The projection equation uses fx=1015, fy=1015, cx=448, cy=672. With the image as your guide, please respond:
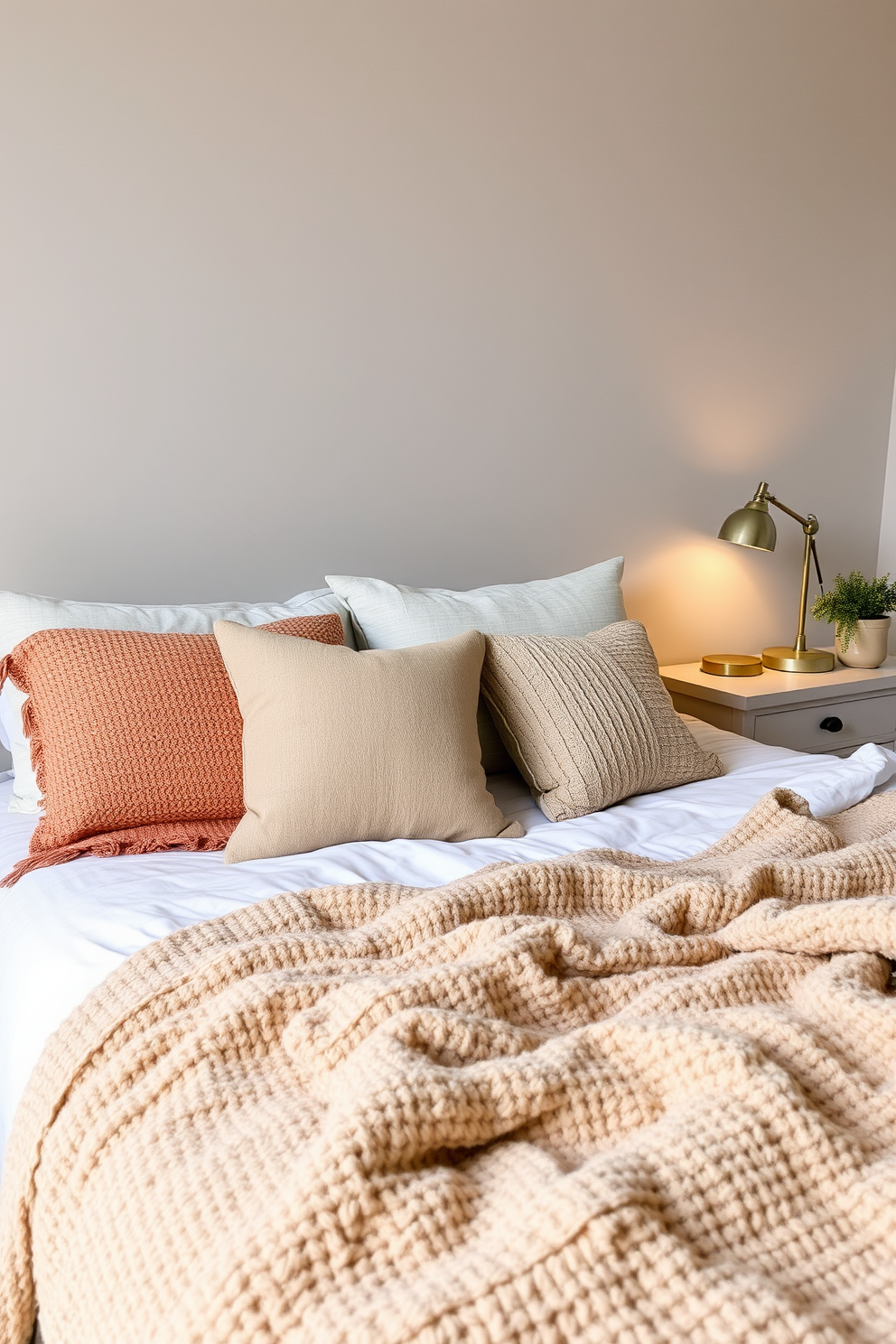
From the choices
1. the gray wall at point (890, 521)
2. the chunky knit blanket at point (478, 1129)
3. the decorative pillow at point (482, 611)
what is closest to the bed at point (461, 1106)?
the chunky knit blanket at point (478, 1129)

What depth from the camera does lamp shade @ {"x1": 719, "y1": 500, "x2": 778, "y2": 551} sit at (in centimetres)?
262

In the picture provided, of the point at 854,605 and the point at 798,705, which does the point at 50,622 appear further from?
the point at 854,605

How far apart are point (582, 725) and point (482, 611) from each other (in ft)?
1.25

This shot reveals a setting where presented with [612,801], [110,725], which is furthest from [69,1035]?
[612,801]

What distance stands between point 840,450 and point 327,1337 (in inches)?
115

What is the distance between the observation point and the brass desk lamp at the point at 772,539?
263 centimetres

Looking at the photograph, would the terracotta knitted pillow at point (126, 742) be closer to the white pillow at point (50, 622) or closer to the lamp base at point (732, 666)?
the white pillow at point (50, 622)

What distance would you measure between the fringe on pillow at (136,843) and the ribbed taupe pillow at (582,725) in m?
0.53

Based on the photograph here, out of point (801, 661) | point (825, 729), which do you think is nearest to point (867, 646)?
point (801, 661)

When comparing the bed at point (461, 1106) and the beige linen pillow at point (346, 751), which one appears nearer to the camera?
the bed at point (461, 1106)

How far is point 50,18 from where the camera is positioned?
1864 mm

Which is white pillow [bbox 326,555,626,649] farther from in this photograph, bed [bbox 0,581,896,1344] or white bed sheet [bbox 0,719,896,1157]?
bed [bbox 0,581,896,1344]

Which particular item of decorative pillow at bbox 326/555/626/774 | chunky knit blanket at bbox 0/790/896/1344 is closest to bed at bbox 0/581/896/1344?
chunky knit blanket at bbox 0/790/896/1344

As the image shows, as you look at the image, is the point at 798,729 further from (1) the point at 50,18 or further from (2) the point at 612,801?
(1) the point at 50,18
